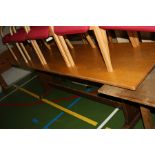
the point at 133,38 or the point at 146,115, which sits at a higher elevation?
the point at 133,38

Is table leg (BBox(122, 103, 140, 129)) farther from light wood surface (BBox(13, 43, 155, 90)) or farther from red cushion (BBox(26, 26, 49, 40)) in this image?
red cushion (BBox(26, 26, 49, 40))

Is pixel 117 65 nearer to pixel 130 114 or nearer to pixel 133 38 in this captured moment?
pixel 133 38

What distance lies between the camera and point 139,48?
2652 mm

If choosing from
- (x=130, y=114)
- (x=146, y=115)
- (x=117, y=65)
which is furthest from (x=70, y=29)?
(x=130, y=114)

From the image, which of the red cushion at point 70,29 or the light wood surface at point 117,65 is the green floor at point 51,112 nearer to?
the light wood surface at point 117,65

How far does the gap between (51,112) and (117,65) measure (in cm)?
194

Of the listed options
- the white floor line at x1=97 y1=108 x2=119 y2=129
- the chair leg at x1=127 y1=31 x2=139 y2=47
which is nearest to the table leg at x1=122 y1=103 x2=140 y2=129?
the white floor line at x1=97 y1=108 x2=119 y2=129

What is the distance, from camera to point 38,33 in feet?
10.5

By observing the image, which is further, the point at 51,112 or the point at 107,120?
the point at 51,112

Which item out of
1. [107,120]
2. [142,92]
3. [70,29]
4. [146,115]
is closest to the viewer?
[142,92]

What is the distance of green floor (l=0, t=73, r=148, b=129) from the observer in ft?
10.9

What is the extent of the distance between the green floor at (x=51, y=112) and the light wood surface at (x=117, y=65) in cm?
88

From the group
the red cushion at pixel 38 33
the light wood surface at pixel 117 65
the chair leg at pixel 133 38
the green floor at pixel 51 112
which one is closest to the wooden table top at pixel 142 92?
the light wood surface at pixel 117 65

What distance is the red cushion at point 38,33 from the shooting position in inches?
118
